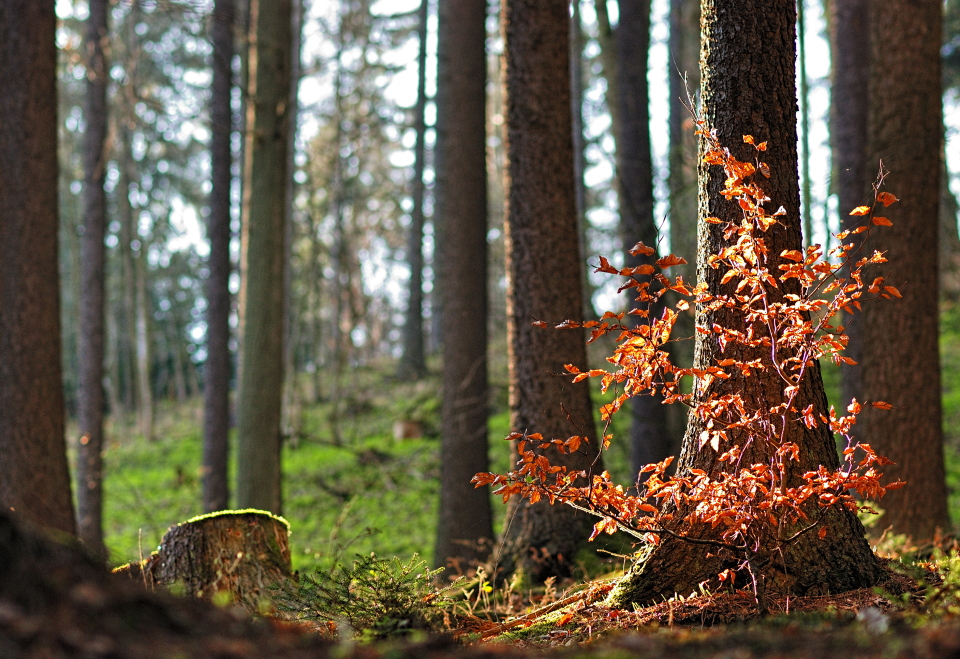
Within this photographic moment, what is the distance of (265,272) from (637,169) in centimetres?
485

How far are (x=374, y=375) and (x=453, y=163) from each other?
13721 millimetres

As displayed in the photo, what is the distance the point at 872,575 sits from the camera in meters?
3.45

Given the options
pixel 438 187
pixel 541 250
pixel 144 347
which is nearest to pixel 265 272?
pixel 541 250

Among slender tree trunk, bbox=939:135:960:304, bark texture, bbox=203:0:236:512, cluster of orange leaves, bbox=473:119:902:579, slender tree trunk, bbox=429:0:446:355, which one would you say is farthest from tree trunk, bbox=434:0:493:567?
slender tree trunk, bbox=939:135:960:304

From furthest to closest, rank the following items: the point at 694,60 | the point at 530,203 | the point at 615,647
→ the point at 694,60
the point at 530,203
the point at 615,647

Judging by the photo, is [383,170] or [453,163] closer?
[453,163]

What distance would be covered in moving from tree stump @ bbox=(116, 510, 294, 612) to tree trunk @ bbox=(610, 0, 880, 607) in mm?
2211

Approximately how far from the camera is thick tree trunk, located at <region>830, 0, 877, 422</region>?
8.87m

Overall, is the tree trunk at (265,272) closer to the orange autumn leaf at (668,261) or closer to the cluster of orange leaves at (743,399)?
the cluster of orange leaves at (743,399)

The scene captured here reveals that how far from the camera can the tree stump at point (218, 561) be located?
4316 mm

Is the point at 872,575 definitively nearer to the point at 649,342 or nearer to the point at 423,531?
the point at 649,342

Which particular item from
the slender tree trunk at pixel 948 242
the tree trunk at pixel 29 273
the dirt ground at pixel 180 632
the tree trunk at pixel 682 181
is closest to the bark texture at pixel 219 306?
the tree trunk at pixel 29 273

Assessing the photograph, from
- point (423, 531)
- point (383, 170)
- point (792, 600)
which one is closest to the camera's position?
point (792, 600)

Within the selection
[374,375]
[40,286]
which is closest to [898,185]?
[40,286]
